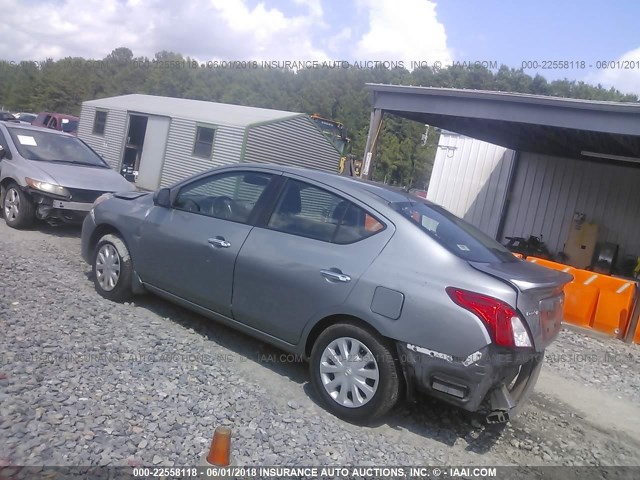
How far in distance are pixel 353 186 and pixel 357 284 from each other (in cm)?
88

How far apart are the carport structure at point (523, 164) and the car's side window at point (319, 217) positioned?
18.0 feet

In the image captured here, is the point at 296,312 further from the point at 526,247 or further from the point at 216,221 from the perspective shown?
the point at 526,247

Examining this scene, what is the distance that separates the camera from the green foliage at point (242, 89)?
42062 mm

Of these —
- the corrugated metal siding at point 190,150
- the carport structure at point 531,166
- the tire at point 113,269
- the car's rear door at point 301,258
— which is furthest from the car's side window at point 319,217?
the corrugated metal siding at point 190,150

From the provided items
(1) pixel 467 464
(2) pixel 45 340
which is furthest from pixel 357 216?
(2) pixel 45 340

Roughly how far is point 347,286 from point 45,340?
2.35 metres

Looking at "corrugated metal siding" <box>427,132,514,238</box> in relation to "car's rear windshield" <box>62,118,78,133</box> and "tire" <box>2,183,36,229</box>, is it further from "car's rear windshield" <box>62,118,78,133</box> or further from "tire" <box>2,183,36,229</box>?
"car's rear windshield" <box>62,118,78,133</box>

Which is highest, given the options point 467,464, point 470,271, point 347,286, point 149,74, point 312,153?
point 149,74

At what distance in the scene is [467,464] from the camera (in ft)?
12.3

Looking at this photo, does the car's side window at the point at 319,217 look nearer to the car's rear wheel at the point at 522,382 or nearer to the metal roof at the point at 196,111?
the car's rear wheel at the point at 522,382

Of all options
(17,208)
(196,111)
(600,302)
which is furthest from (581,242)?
(17,208)

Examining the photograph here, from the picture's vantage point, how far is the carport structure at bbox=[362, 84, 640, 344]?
30.4 feet

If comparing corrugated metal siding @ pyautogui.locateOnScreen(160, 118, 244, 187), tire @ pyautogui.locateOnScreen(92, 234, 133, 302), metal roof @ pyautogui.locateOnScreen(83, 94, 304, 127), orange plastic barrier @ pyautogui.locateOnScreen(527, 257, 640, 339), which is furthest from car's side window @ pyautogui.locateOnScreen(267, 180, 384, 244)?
metal roof @ pyautogui.locateOnScreen(83, 94, 304, 127)

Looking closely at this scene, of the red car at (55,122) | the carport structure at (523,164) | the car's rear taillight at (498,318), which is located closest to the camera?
the car's rear taillight at (498,318)
